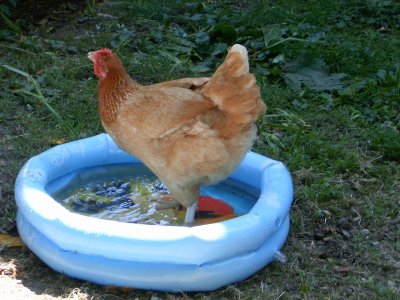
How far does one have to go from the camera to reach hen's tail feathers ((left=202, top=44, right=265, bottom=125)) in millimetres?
4027

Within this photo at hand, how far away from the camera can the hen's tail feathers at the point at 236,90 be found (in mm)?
4027

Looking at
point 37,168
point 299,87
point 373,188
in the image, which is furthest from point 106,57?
point 299,87

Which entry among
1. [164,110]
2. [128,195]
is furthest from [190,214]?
[164,110]

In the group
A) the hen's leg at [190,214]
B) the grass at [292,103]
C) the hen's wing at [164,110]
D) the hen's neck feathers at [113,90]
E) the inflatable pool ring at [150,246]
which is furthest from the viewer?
the hen's leg at [190,214]

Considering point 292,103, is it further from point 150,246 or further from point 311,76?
point 150,246

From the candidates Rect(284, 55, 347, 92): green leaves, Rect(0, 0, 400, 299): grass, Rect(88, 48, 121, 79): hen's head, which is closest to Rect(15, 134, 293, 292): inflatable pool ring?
Rect(0, 0, 400, 299): grass

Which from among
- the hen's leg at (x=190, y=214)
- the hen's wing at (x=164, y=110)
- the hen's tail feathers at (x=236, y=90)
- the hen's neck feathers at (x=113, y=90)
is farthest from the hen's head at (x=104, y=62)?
the hen's leg at (x=190, y=214)

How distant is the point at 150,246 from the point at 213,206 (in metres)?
1.22

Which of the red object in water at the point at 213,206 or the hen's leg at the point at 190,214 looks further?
the red object in water at the point at 213,206

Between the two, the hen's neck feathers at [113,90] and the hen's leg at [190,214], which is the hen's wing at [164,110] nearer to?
the hen's neck feathers at [113,90]

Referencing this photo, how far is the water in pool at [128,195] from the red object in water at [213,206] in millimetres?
41

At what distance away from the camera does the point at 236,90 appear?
13.3ft

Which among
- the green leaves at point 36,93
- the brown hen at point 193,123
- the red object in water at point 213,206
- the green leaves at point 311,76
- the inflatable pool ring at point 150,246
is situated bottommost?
the green leaves at point 311,76

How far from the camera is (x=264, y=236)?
13.1 feet
